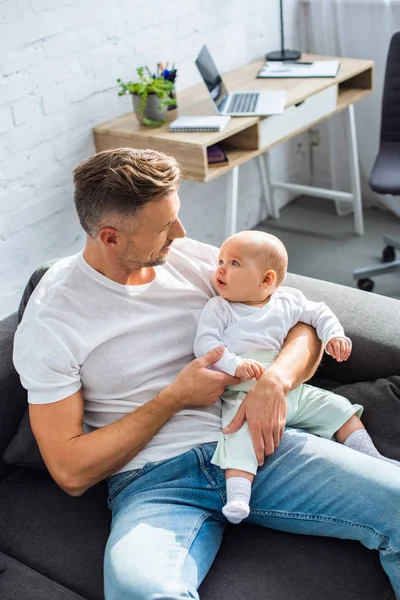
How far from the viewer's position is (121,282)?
1.56 m

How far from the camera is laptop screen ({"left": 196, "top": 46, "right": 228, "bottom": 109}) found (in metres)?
2.68

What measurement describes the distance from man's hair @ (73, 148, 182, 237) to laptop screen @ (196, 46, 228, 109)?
130 centimetres

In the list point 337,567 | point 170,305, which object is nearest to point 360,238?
point 170,305

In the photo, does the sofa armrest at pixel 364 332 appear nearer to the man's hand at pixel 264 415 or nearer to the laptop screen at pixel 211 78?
the man's hand at pixel 264 415

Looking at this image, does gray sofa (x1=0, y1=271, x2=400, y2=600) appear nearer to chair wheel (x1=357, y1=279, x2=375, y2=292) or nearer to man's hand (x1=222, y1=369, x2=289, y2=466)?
man's hand (x1=222, y1=369, x2=289, y2=466)

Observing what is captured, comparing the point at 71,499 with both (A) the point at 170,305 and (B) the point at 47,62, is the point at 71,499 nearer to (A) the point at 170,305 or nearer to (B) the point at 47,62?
(A) the point at 170,305

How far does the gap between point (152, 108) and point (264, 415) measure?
146 centimetres

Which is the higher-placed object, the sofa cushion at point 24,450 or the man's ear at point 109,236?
the man's ear at point 109,236

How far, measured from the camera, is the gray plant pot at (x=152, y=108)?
8.37 ft

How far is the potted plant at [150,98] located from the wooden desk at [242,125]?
4 cm

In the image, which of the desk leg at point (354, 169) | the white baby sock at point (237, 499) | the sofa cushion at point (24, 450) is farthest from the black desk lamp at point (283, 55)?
the white baby sock at point (237, 499)

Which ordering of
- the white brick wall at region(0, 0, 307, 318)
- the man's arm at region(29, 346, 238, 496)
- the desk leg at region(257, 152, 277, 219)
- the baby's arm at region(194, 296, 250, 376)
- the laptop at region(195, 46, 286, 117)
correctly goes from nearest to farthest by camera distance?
the man's arm at region(29, 346, 238, 496) → the baby's arm at region(194, 296, 250, 376) → the white brick wall at region(0, 0, 307, 318) → the laptop at region(195, 46, 286, 117) → the desk leg at region(257, 152, 277, 219)

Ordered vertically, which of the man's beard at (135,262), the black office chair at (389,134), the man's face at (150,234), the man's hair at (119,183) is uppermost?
the man's hair at (119,183)

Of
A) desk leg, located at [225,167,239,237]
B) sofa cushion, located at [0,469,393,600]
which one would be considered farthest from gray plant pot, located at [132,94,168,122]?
sofa cushion, located at [0,469,393,600]
